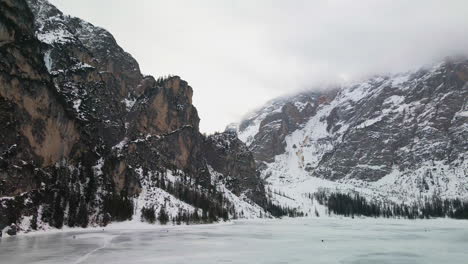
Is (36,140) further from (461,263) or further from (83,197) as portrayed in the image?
(461,263)

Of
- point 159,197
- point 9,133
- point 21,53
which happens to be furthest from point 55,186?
point 159,197

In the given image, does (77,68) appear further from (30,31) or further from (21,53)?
(21,53)

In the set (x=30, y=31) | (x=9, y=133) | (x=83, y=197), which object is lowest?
(x=83, y=197)

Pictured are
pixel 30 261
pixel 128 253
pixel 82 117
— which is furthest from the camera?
pixel 82 117

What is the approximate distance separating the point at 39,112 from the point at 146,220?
51506 mm

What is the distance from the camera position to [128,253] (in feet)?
172

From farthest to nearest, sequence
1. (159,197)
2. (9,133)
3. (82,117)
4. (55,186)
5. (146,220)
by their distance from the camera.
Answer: (159,197) → (82,117) → (146,220) → (55,186) → (9,133)

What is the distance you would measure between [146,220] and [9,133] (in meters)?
60.3

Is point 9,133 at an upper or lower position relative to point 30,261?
upper

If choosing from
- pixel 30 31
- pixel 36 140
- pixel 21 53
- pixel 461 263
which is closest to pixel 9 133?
pixel 36 140

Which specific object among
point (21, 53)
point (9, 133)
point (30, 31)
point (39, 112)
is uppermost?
point (30, 31)

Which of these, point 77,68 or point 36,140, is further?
point 77,68

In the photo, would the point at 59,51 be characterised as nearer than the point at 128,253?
No

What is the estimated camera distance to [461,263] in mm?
45844
